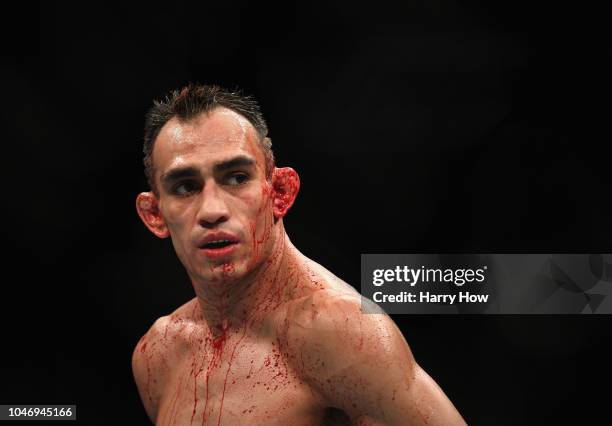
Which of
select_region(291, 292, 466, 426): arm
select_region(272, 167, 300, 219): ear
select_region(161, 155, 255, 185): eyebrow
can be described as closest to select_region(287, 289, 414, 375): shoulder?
select_region(291, 292, 466, 426): arm

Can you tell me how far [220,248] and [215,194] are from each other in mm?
162

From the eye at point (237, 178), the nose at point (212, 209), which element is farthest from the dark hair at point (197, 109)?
the nose at point (212, 209)

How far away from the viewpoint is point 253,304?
309 centimetres

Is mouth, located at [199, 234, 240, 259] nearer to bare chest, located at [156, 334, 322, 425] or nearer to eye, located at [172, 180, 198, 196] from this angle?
eye, located at [172, 180, 198, 196]

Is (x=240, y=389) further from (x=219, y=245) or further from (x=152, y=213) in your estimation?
(x=152, y=213)

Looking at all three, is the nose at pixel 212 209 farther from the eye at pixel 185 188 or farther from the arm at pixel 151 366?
the arm at pixel 151 366

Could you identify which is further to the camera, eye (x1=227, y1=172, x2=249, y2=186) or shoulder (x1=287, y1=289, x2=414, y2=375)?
eye (x1=227, y1=172, x2=249, y2=186)

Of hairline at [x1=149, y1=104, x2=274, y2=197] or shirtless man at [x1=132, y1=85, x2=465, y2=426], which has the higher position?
hairline at [x1=149, y1=104, x2=274, y2=197]

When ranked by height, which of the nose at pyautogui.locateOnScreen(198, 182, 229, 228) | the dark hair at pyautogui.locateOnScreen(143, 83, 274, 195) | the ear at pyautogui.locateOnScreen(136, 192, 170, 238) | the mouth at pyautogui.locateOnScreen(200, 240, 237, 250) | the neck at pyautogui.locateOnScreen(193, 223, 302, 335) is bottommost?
the neck at pyautogui.locateOnScreen(193, 223, 302, 335)

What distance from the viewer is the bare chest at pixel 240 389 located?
115 inches

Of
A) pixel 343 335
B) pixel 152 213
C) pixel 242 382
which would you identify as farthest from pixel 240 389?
pixel 152 213

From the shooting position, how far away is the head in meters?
2.95

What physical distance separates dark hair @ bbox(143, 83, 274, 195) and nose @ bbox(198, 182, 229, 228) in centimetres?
23

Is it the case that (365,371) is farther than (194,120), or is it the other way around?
(194,120)
